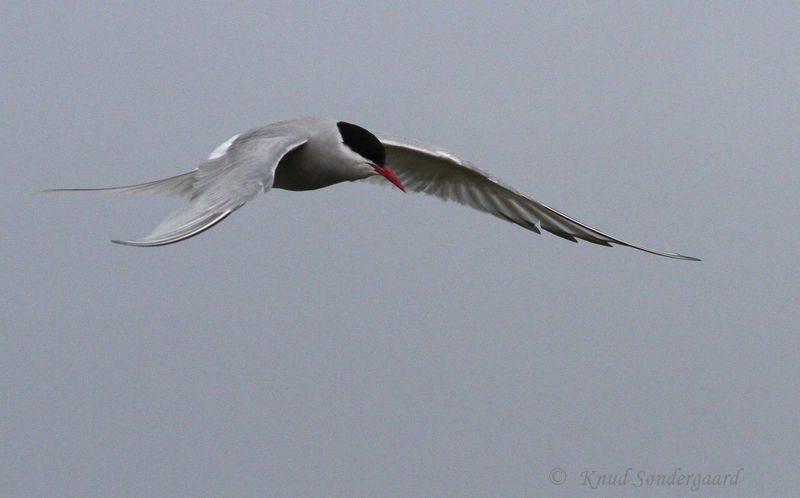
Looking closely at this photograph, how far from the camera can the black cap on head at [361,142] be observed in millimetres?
6051

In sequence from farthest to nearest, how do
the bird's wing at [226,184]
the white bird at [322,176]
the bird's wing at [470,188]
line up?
the bird's wing at [470,188]
the white bird at [322,176]
the bird's wing at [226,184]

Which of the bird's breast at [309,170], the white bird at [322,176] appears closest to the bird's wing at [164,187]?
the white bird at [322,176]

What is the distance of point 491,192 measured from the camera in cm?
701

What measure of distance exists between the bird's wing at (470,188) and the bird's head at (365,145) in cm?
57

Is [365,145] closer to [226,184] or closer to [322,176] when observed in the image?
[322,176]

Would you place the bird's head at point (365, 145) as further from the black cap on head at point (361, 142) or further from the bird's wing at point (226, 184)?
the bird's wing at point (226, 184)

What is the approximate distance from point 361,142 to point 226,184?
138 centimetres

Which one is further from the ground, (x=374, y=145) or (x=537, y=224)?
(x=374, y=145)

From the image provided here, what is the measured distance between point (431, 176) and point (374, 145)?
3.67 ft

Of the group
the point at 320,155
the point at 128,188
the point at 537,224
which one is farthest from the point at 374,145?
the point at 128,188

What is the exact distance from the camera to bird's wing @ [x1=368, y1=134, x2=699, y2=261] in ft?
22.0

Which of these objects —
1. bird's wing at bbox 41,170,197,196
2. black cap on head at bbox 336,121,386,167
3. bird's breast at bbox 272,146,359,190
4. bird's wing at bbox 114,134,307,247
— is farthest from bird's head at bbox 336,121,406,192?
bird's wing at bbox 41,170,197,196

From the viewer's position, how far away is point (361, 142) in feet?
19.9

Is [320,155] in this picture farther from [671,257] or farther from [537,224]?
[671,257]
